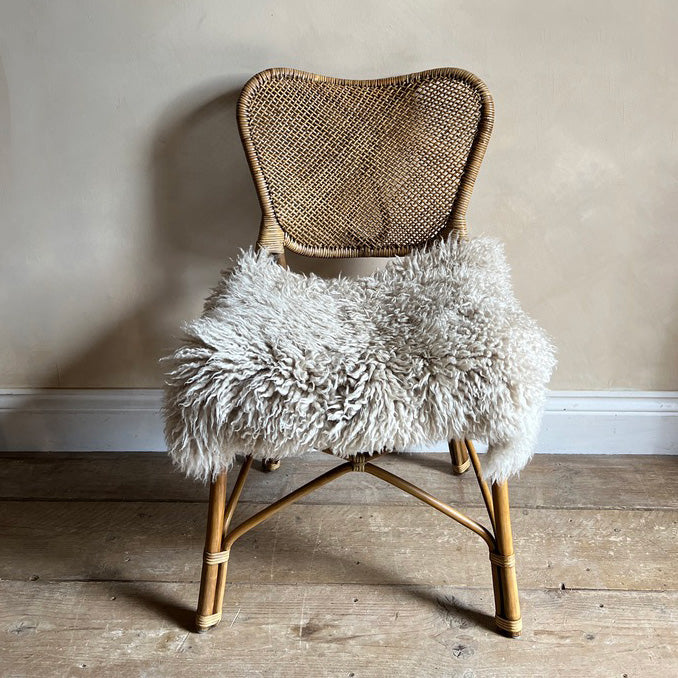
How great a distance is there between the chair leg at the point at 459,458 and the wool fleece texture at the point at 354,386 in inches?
17.7

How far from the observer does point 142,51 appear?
1244mm

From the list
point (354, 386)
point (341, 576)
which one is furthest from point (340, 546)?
point (354, 386)

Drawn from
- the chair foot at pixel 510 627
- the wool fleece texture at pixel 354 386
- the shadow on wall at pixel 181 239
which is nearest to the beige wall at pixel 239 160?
the shadow on wall at pixel 181 239

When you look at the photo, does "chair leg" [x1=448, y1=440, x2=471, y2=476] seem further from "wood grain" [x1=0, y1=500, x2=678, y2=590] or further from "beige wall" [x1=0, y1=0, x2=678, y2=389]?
"beige wall" [x1=0, y1=0, x2=678, y2=389]

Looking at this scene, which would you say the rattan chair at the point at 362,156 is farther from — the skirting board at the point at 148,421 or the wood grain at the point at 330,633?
the skirting board at the point at 148,421

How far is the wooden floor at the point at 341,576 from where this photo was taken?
36.8 inches

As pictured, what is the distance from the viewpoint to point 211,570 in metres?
0.97

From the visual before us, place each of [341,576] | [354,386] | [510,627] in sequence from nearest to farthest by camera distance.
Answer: [354,386] → [510,627] → [341,576]

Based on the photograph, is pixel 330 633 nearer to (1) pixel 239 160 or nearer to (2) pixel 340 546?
(2) pixel 340 546

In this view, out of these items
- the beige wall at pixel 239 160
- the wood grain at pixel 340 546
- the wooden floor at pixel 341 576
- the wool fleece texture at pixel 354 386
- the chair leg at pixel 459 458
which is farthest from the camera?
the chair leg at pixel 459 458

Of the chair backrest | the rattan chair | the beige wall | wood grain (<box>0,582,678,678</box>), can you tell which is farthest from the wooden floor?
the chair backrest

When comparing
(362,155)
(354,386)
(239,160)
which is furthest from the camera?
(239,160)

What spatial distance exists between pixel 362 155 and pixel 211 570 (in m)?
0.76

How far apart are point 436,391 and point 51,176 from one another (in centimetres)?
95
